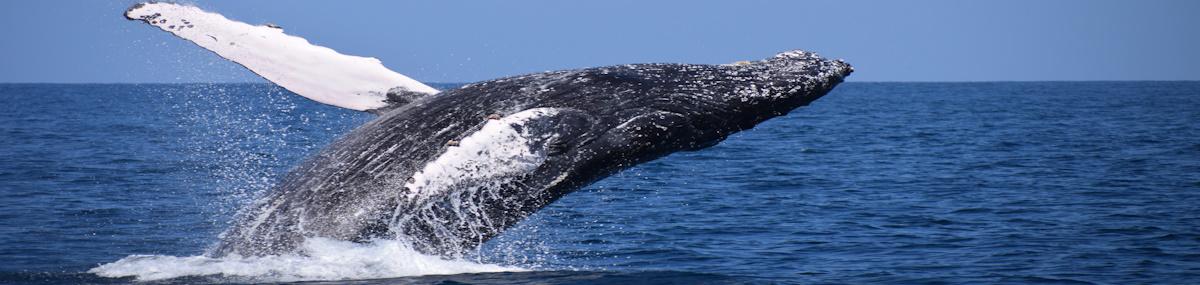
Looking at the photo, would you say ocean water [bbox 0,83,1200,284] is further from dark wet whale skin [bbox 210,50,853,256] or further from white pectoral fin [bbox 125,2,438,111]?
white pectoral fin [bbox 125,2,438,111]

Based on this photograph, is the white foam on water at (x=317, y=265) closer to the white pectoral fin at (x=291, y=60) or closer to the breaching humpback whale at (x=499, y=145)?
the breaching humpback whale at (x=499, y=145)

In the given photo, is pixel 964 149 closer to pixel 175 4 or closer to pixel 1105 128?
pixel 1105 128

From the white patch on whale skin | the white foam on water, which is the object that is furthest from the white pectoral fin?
the white patch on whale skin

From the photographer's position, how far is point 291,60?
29.5 ft

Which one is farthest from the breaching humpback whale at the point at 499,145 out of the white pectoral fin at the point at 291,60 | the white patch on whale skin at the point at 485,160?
the white pectoral fin at the point at 291,60

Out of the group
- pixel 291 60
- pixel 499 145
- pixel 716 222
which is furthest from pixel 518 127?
pixel 716 222

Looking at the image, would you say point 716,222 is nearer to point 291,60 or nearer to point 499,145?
point 291,60

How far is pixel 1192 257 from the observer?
12930 mm

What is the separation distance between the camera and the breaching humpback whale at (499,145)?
7738 millimetres

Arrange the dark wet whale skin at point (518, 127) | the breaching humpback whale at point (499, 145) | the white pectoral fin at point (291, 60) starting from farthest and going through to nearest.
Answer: the white pectoral fin at point (291, 60) < the dark wet whale skin at point (518, 127) < the breaching humpback whale at point (499, 145)

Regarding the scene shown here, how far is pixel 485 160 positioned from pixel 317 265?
1.52 meters

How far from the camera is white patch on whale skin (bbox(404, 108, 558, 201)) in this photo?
→ 7.60 metres

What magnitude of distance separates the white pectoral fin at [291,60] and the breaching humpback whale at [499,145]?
0.26 metres

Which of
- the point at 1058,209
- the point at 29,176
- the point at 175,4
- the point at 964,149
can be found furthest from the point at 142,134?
the point at 175,4
